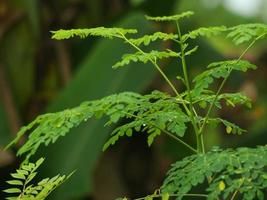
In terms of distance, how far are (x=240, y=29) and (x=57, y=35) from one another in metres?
0.28

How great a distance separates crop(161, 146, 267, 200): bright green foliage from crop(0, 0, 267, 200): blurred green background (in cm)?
137

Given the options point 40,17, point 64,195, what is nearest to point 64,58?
point 40,17

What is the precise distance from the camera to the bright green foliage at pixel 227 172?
901mm

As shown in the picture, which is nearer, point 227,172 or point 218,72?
point 227,172

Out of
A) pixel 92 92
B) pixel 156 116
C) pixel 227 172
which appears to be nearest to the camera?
pixel 227 172

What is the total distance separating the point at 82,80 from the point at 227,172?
1.63 metres

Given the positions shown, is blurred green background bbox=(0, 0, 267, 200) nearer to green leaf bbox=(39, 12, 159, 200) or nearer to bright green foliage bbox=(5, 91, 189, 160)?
green leaf bbox=(39, 12, 159, 200)

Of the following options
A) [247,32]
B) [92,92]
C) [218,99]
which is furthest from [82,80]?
[247,32]

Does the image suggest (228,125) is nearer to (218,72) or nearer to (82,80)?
(218,72)

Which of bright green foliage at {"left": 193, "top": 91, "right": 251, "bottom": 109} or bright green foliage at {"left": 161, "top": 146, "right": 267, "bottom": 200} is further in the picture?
bright green foliage at {"left": 193, "top": 91, "right": 251, "bottom": 109}

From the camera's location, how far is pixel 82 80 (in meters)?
2.51

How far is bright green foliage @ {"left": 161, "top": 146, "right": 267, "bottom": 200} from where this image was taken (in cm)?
90

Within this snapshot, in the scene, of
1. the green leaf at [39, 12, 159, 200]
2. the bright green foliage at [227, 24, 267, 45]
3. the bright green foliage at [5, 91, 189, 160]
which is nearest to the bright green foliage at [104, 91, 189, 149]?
the bright green foliage at [5, 91, 189, 160]

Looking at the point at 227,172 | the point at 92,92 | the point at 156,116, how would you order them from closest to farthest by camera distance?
the point at 227,172 < the point at 156,116 < the point at 92,92
